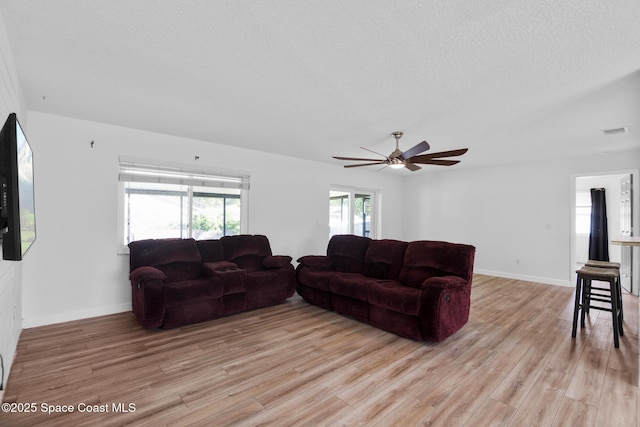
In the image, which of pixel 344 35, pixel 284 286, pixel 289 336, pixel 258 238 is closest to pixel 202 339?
pixel 289 336

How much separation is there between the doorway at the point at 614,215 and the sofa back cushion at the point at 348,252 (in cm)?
397

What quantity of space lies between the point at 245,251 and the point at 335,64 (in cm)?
290

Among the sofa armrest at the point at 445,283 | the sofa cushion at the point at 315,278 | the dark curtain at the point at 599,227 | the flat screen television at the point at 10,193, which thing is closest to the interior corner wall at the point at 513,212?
the dark curtain at the point at 599,227

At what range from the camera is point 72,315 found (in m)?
3.44

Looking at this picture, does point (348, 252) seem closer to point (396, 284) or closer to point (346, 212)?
point (396, 284)

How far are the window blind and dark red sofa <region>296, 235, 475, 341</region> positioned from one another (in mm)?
1683

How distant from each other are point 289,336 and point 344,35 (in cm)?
270

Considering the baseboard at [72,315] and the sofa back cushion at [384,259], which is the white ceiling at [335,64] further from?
the baseboard at [72,315]

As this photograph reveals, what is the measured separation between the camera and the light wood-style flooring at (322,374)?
1.88 meters

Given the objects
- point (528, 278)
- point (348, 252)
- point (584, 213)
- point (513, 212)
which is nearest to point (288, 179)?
point (348, 252)

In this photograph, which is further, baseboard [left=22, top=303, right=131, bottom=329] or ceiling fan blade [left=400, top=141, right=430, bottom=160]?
baseboard [left=22, top=303, right=131, bottom=329]

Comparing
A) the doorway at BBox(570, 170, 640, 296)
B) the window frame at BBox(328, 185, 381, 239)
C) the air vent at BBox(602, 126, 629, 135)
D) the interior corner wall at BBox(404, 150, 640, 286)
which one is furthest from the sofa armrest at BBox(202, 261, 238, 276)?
the doorway at BBox(570, 170, 640, 296)

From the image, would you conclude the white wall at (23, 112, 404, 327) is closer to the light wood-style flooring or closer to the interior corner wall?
the light wood-style flooring

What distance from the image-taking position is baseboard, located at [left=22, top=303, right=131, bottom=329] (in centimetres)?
321
